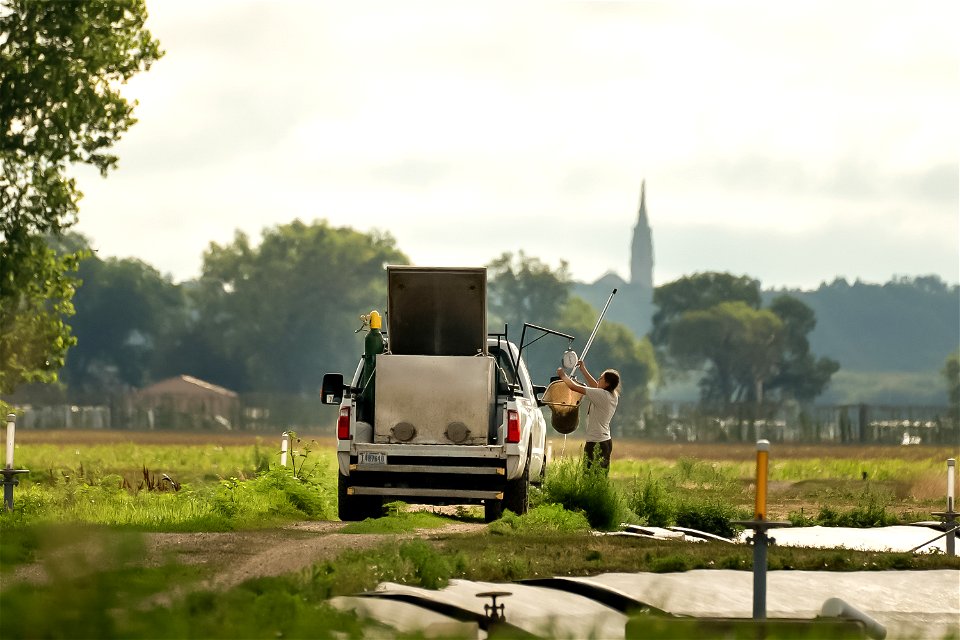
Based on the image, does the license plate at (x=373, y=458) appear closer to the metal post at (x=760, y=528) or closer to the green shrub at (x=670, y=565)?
the green shrub at (x=670, y=565)

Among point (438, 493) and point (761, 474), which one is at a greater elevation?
point (761, 474)

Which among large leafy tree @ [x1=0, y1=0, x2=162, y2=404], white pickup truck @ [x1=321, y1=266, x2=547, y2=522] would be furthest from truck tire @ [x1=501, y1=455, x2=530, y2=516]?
large leafy tree @ [x1=0, y1=0, x2=162, y2=404]

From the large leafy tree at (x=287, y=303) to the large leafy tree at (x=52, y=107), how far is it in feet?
326

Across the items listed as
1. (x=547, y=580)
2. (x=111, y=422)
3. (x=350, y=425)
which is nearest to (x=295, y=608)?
(x=547, y=580)

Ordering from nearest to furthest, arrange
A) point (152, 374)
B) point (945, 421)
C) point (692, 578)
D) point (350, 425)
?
1. point (692, 578)
2. point (350, 425)
3. point (945, 421)
4. point (152, 374)

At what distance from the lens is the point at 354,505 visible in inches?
795

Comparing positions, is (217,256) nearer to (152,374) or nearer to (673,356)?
(152,374)

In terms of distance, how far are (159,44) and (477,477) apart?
20480 mm

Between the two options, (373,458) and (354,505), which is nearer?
(373,458)

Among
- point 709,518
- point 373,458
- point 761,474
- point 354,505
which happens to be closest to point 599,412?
point 709,518

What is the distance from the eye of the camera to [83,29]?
119ft

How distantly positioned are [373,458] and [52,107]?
19.8 m

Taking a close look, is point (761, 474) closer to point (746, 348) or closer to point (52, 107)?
point (52, 107)

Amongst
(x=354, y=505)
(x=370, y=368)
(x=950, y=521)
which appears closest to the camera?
(x=950, y=521)
